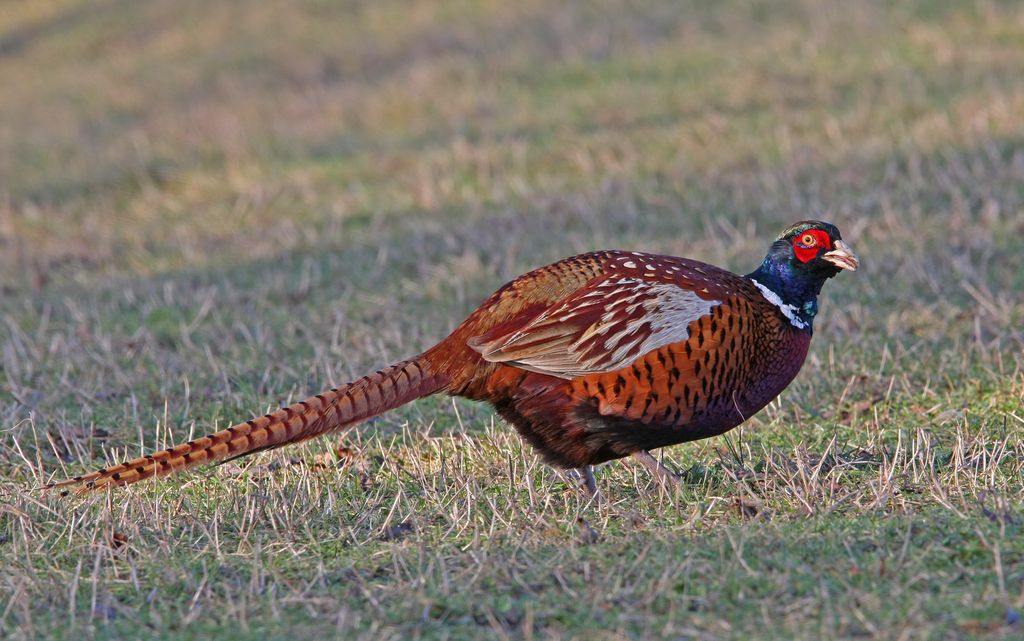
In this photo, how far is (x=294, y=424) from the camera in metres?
4.28

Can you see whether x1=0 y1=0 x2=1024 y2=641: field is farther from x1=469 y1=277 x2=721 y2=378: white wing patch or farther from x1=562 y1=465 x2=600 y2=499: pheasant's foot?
x1=469 y1=277 x2=721 y2=378: white wing patch

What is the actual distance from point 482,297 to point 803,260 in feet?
9.38

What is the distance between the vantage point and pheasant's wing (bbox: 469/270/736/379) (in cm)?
427

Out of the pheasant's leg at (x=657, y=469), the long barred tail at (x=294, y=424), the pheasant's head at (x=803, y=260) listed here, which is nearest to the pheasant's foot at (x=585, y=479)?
the pheasant's leg at (x=657, y=469)

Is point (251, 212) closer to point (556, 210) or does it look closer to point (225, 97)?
point (556, 210)

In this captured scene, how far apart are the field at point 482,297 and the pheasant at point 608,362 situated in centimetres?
19

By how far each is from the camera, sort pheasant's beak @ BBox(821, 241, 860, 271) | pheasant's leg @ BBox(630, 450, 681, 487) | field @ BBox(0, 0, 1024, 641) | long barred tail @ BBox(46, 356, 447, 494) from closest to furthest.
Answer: field @ BBox(0, 0, 1024, 641)
long barred tail @ BBox(46, 356, 447, 494)
pheasant's leg @ BBox(630, 450, 681, 487)
pheasant's beak @ BBox(821, 241, 860, 271)

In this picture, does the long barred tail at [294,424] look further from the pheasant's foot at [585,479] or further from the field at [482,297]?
the pheasant's foot at [585,479]

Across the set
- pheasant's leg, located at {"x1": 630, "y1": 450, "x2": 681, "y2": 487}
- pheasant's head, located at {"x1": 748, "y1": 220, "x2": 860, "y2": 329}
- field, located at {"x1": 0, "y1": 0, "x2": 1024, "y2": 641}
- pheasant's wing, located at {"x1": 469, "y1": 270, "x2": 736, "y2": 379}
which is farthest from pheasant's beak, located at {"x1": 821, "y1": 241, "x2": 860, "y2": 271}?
pheasant's leg, located at {"x1": 630, "y1": 450, "x2": 681, "y2": 487}

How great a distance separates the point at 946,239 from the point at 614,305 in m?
3.57

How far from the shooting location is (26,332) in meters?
7.04

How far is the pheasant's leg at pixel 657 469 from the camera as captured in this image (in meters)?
4.37

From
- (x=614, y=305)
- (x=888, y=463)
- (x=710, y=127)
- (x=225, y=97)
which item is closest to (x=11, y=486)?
(x=614, y=305)

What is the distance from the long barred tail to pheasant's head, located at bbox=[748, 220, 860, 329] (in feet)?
3.80
